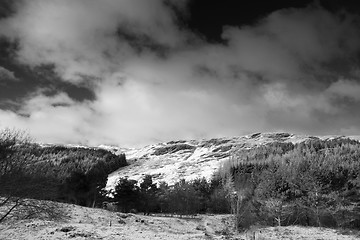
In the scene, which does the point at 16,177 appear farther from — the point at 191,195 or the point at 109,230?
the point at 191,195

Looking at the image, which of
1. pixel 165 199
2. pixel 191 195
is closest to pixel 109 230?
pixel 191 195

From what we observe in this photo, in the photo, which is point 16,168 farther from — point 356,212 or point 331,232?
point 356,212

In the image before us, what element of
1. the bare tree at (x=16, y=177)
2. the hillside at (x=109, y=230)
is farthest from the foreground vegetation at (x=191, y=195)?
the hillside at (x=109, y=230)

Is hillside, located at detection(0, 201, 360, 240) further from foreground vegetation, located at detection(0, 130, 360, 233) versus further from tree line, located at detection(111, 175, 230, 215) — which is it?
tree line, located at detection(111, 175, 230, 215)

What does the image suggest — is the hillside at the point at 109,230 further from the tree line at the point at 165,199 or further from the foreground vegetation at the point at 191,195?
the tree line at the point at 165,199

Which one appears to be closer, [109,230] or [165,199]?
[109,230]

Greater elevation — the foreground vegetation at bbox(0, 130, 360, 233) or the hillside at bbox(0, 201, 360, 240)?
the foreground vegetation at bbox(0, 130, 360, 233)

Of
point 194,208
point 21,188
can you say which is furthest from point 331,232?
point 194,208

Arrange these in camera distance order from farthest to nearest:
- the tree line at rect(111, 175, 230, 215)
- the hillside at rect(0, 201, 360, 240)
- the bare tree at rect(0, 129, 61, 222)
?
the tree line at rect(111, 175, 230, 215) → the hillside at rect(0, 201, 360, 240) → the bare tree at rect(0, 129, 61, 222)

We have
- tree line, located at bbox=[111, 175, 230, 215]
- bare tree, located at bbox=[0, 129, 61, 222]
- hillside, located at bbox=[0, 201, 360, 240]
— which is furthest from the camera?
tree line, located at bbox=[111, 175, 230, 215]

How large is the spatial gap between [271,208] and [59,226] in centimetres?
3643

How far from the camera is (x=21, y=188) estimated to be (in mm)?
26203

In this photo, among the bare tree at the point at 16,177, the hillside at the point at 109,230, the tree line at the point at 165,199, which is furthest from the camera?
the tree line at the point at 165,199

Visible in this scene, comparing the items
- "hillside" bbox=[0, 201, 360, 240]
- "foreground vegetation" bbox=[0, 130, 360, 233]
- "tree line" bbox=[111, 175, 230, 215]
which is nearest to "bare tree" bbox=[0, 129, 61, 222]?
"foreground vegetation" bbox=[0, 130, 360, 233]
